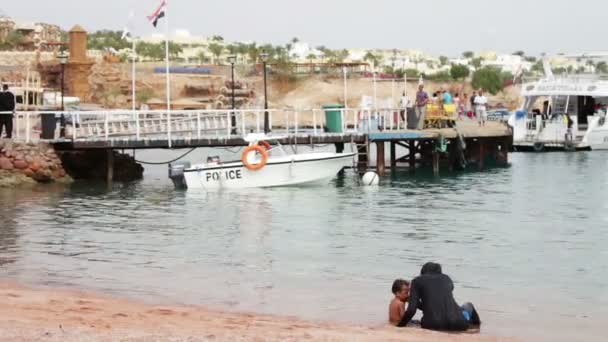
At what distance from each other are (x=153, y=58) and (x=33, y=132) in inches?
2806

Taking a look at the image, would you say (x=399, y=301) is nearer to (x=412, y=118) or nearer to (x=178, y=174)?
(x=178, y=174)

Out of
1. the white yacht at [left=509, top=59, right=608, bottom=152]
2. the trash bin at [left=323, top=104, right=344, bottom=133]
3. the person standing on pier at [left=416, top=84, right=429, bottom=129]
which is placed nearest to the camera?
the trash bin at [left=323, top=104, right=344, bottom=133]

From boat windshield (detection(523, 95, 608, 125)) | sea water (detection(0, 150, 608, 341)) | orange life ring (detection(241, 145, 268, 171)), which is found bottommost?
sea water (detection(0, 150, 608, 341))

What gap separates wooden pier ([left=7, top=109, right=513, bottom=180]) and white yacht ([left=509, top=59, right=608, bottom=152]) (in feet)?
32.5

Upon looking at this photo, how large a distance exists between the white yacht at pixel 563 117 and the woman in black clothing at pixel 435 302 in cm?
4214

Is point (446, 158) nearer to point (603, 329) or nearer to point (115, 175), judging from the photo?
point (115, 175)

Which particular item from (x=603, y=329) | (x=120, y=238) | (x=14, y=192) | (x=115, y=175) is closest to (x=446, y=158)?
(x=115, y=175)

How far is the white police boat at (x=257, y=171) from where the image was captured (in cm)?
3369

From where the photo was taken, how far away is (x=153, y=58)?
11131cm

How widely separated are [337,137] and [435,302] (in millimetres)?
23234

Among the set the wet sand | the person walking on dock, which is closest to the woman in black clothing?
the wet sand

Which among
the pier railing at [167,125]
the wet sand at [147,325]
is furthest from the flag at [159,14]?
the wet sand at [147,325]

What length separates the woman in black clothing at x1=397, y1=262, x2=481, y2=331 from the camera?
46.1 feet

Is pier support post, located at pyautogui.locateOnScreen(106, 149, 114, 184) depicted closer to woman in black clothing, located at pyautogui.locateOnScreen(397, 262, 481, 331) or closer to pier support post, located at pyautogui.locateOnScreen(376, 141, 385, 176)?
pier support post, located at pyautogui.locateOnScreen(376, 141, 385, 176)
